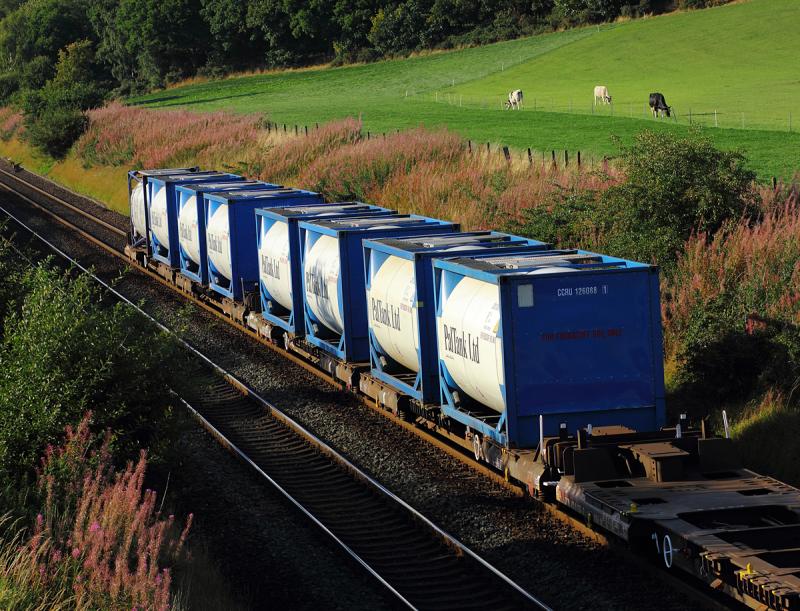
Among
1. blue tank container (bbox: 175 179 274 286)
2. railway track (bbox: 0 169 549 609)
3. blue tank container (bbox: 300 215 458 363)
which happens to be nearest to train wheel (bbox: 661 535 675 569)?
railway track (bbox: 0 169 549 609)

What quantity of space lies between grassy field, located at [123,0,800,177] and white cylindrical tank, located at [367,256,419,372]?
1464cm

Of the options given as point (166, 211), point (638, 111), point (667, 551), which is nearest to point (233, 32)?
point (638, 111)

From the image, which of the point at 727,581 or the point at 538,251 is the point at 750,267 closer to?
the point at 538,251

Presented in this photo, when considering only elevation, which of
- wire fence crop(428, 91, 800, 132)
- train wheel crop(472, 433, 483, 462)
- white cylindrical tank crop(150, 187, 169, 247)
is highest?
wire fence crop(428, 91, 800, 132)

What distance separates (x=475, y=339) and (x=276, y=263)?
339 inches

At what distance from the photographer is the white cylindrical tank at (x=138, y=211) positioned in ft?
111

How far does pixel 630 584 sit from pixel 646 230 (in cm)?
1141

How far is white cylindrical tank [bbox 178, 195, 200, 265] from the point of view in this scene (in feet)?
90.5

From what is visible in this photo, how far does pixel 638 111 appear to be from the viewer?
54.8 meters

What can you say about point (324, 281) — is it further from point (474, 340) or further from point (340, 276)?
point (474, 340)

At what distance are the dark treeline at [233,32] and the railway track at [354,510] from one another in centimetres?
8094

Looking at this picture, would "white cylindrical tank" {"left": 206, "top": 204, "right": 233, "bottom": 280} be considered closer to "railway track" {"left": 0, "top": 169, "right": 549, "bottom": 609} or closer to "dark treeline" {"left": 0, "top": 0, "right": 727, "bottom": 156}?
"railway track" {"left": 0, "top": 169, "right": 549, "bottom": 609}

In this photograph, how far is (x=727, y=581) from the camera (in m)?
9.78

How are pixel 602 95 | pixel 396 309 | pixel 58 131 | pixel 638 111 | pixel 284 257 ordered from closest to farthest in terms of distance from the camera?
pixel 396 309 < pixel 284 257 < pixel 638 111 < pixel 602 95 < pixel 58 131
